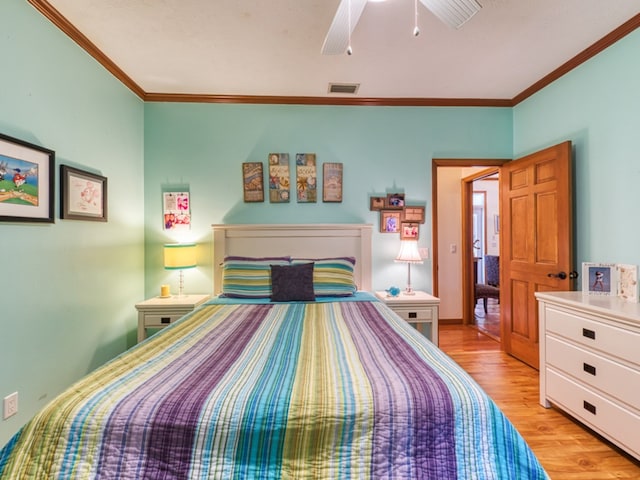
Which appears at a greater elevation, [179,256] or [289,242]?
[289,242]

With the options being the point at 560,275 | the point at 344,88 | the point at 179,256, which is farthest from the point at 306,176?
the point at 560,275

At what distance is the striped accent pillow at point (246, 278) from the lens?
2689 millimetres

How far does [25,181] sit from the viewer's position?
6.13 feet

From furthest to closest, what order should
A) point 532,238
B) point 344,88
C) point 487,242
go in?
point 487,242 → point 344,88 → point 532,238

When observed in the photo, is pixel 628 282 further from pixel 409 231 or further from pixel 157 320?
pixel 157 320

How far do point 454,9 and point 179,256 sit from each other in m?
2.63

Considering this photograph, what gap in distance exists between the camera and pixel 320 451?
0.97 m

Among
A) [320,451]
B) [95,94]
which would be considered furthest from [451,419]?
[95,94]

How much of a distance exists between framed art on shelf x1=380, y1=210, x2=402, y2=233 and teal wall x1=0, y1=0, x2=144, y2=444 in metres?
2.39

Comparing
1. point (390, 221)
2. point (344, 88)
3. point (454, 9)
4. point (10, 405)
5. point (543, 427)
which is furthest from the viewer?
point (390, 221)

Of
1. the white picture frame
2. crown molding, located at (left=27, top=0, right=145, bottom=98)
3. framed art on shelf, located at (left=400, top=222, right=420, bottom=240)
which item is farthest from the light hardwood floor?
crown molding, located at (left=27, top=0, right=145, bottom=98)

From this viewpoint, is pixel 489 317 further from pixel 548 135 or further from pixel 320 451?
pixel 320 451

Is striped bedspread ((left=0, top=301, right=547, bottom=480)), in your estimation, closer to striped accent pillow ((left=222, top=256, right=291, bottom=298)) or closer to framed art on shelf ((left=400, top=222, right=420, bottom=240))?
striped accent pillow ((left=222, top=256, right=291, bottom=298))

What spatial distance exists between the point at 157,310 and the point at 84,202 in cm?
101
